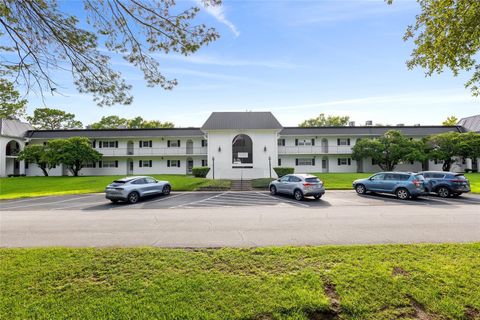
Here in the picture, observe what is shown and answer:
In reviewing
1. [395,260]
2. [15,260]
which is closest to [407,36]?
[395,260]

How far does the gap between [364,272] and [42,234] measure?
8.68 meters

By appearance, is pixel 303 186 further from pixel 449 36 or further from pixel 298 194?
pixel 449 36

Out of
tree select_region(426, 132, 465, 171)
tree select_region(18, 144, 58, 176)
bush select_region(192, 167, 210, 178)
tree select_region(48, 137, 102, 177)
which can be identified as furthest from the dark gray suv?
tree select_region(18, 144, 58, 176)

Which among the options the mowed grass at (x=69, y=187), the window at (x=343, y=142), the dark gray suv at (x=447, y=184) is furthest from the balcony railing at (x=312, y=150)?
the dark gray suv at (x=447, y=184)

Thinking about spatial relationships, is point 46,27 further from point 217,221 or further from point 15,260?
point 217,221

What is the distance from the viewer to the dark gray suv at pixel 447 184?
15.2 m

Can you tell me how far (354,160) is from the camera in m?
38.0

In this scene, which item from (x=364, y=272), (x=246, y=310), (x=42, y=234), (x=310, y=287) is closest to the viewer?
(x=246, y=310)

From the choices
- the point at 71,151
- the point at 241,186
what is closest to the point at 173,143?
the point at 71,151

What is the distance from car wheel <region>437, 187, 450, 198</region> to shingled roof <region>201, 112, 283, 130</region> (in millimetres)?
15137

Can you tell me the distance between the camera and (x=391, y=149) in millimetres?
31609

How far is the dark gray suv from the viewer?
15242 mm

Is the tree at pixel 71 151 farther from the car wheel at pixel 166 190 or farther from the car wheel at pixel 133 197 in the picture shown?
the car wheel at pixel 133 197

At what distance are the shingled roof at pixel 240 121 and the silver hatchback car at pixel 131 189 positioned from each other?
1275cm
